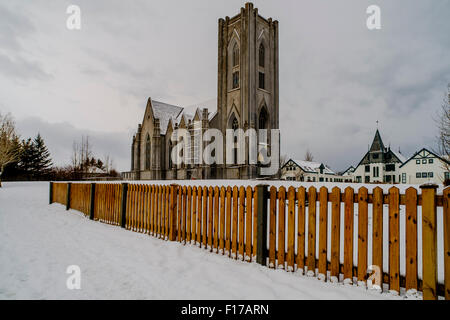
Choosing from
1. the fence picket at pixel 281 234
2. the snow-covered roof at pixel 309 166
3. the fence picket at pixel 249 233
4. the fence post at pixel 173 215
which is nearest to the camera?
the fence picket at pixel 281 234

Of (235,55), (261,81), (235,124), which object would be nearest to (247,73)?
(261,81)

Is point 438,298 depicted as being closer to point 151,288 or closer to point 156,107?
point 151,288

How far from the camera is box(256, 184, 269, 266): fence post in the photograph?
13.8ft

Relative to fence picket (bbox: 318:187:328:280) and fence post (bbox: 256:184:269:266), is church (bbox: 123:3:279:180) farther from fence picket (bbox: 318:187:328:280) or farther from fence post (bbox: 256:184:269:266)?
fence picket (bbox: 318:187:328:280)

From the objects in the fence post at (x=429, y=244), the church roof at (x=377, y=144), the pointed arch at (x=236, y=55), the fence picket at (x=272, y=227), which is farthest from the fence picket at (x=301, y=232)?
the church roof at (x=377, y=144)

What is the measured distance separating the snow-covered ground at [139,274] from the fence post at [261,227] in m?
0.20

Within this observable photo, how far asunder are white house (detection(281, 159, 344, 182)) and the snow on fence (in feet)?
174

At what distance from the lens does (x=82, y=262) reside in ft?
14.4

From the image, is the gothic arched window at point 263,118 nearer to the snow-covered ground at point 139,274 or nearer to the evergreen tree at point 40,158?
the snow-covered ground at point 139,274

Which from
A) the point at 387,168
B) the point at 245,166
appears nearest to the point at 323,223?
the point at 245,166

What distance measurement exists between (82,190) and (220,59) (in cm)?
2792

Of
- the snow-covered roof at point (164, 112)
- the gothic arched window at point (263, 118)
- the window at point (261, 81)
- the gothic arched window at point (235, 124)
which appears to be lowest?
the gothic arched window at point (235, 124)

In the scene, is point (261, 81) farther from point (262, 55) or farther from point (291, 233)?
point (291, 233)

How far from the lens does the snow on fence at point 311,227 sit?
297 centimetres
